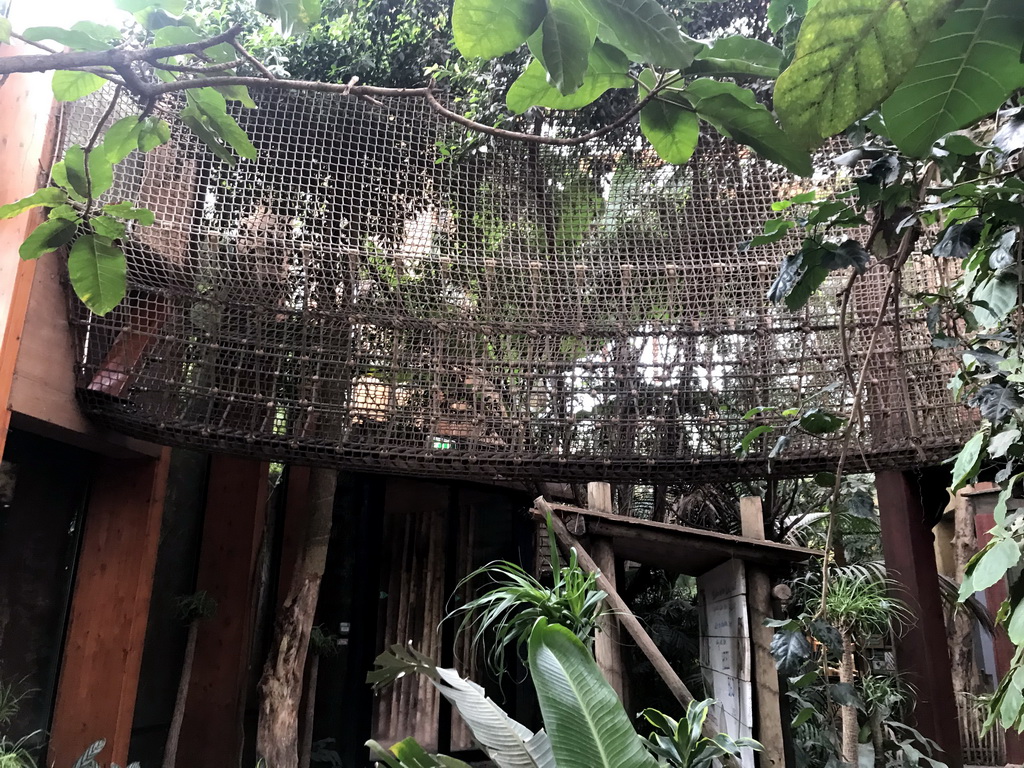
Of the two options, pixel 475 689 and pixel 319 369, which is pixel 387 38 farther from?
pixel 475 689

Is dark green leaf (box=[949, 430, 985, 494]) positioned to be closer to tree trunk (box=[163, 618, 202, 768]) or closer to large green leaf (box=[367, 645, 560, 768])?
large green leaf (box=[367, 645, 560, 768])

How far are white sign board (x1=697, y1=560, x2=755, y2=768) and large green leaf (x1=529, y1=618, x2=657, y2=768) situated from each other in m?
1.35

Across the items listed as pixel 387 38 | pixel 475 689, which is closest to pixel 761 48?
pixel 475 689

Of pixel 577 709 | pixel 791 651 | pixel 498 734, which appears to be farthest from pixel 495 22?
pixel 791 651

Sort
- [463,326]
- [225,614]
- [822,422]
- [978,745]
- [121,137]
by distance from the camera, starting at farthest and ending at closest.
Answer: [978,745] → [225,614] → [463,326] → [822,422] → [121,137]

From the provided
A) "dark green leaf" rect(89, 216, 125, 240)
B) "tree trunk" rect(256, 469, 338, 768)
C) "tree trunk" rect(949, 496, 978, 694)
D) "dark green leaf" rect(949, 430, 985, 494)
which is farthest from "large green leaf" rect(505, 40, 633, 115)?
"tree trunk" rect(949, 496, 978, 694)

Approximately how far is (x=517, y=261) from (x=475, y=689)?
4.71 ft

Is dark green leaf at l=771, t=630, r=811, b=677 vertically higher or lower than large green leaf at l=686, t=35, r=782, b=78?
lower

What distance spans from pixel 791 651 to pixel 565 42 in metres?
1.89

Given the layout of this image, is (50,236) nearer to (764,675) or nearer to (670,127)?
(670,127)

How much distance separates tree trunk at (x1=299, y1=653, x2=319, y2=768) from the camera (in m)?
3.77

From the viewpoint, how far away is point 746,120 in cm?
63

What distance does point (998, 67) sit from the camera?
462mm

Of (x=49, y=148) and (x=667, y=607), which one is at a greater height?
(x=49, y=148)
